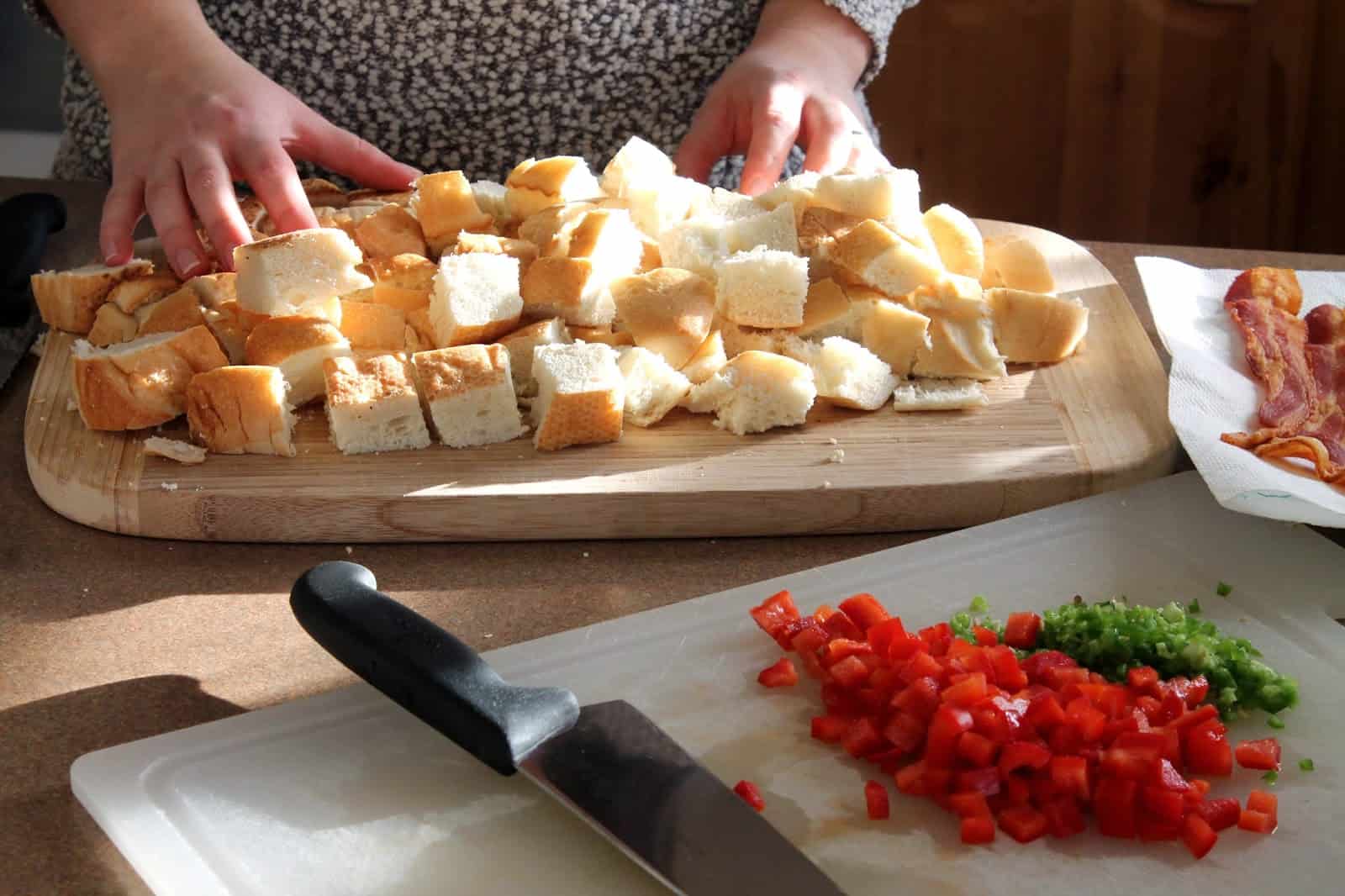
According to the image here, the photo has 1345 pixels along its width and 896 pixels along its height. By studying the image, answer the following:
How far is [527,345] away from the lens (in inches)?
74.4

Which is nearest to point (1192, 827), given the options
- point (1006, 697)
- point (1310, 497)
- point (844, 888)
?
point (1006, 697)

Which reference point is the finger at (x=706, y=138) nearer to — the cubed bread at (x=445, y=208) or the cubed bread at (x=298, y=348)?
the cubed bread at (x=445, y=208)

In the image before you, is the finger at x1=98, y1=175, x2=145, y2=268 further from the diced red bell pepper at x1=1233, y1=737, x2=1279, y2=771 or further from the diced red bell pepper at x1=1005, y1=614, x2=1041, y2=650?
the diced red bell pepper at x1=1233, y1=737, x2=1279, y2=771

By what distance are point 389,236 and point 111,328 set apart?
1.27ft

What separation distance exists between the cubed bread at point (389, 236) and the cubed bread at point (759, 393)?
0.49m

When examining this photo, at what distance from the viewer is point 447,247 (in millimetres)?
2062

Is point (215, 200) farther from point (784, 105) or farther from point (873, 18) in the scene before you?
point (873, 18)

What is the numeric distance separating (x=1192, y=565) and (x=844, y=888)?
0.63 meters

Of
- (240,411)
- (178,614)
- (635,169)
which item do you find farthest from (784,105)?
(178,614)

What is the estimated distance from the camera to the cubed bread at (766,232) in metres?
2.01

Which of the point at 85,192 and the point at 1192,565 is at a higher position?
the point at 85,192


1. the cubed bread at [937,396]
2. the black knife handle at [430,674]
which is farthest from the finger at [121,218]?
the cubed bread at [937,396]

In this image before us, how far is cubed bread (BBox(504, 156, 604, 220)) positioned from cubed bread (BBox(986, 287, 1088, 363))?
593 millimetres

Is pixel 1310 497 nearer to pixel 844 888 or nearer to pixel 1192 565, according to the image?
pixel 1192 565
